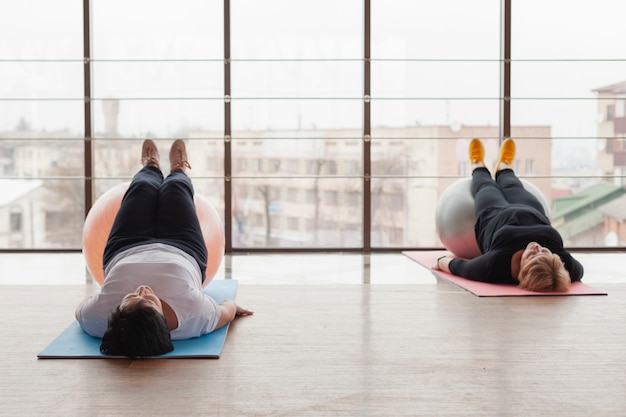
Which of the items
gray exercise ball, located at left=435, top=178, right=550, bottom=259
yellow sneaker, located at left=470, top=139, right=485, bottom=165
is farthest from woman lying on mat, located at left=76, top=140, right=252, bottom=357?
yellow sneaker, located at left=470, top=139, right=485, bottom=165

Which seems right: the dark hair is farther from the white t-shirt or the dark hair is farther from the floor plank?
the white t-shirt

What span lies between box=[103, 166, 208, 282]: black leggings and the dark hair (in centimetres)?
63

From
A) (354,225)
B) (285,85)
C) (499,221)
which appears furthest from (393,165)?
(499,221)

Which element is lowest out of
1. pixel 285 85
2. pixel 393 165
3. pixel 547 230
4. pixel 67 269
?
pixel 67 269

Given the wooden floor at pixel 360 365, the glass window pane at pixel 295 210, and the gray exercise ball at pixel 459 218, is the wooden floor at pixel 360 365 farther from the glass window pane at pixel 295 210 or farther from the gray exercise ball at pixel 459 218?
the glass window pane at pixel 295 210

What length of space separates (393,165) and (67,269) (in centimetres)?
299

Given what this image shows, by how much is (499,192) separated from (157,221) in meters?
2.34

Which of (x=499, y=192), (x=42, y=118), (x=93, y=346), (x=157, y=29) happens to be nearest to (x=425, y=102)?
(x=499, y=192)

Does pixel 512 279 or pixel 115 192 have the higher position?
pixel 115 192

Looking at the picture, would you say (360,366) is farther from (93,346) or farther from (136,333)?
(93,346)

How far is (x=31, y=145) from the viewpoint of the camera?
6.12 metres

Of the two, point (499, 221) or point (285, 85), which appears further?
point (285, 85)

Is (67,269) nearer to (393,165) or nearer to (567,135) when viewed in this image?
(393,165)

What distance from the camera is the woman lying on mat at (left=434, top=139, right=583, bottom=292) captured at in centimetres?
378
